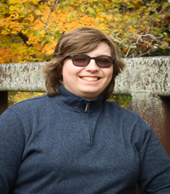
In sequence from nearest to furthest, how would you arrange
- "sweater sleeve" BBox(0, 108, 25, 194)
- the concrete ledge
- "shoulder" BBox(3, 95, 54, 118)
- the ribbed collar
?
"sweater sleeve" BBox(0, 108, 25, 194), "shoulder" BBox(3, 95, 54, 118), the ribbed collar, the concrete ledge

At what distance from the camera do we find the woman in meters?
1.20

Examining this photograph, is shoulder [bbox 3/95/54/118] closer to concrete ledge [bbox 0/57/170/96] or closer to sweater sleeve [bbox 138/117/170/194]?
sweater sleeve [bbox 138/117/170/194]

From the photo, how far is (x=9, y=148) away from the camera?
116 cm

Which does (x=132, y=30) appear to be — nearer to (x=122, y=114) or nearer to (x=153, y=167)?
(x=122, y=114)

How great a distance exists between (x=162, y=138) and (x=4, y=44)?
4848 millimetres

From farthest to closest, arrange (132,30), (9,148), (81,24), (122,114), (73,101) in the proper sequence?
(132,30) < (81,24) < (122,114) < (73,101) < (9,148)

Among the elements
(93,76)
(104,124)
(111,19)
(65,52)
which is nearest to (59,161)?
(104,124)

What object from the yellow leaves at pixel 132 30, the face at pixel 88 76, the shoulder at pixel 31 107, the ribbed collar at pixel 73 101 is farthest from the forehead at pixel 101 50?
the yellow leaves at pixel 132 30

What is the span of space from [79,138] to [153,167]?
1.63 feet

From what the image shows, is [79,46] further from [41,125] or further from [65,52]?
[41,125]

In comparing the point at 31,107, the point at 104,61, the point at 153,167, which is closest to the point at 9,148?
the point at 31,107

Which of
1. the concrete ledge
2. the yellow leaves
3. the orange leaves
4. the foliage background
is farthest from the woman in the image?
the yellow leaves

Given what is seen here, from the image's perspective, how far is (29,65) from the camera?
8.05ft

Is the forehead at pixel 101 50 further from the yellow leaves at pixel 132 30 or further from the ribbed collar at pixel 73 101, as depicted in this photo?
the yellow leaves at pixel 132 30
